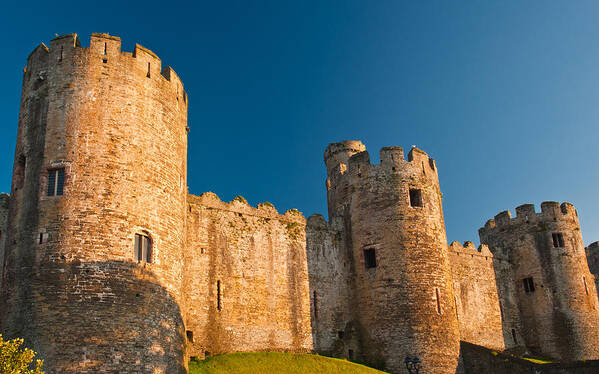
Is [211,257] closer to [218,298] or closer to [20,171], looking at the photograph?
[218,298]

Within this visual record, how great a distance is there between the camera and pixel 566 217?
39406mm

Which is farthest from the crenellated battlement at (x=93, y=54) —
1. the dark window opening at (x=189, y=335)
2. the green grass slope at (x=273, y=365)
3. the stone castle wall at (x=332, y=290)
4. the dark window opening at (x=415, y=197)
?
the dark window opening at (x=415, y=197)

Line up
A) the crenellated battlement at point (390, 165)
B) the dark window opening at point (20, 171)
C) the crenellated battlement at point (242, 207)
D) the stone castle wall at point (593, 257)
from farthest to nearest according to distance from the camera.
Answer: the stone castle wall at point (593, 257), the crenellated battlement at point (390, 165), the crenellated battlement at point (242, 207), the dark window opening at point (20, 171)

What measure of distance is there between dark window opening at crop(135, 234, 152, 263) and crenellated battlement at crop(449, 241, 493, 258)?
21412 mm

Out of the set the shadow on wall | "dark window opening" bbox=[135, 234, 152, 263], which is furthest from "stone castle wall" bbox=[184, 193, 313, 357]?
the shadow on wall

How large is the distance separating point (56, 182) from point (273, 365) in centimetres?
1157

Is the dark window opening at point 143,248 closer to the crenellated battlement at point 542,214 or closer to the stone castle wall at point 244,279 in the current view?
the stone castle wall at point 244,279

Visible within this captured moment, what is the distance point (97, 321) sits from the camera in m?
18.2

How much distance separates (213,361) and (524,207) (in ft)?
83.6

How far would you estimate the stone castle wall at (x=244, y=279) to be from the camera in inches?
997

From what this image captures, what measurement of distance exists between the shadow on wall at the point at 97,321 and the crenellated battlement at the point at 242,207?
7.61 metres

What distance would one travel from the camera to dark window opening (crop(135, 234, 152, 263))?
65.3ft

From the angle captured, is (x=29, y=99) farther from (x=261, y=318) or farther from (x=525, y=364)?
(x=525, y=364)

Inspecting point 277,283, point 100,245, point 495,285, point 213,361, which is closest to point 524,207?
point 495,285
